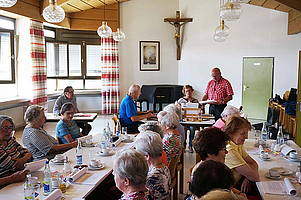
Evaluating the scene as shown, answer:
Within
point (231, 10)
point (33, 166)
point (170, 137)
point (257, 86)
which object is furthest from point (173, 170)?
point (257, 86)

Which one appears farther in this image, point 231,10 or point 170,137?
point 231,10

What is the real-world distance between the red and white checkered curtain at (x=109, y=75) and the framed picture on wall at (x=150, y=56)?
959 millimetres

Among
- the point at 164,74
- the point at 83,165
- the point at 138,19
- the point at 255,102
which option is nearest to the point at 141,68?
the point at 164,74

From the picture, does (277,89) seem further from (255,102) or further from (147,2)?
(147,2)

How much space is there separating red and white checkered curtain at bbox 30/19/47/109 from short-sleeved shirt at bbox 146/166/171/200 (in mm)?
6732

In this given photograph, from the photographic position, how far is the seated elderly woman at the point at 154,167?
247 cm

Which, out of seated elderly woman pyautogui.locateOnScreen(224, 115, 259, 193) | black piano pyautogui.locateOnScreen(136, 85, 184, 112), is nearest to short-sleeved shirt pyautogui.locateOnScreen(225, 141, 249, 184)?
seated elderly woman pyautogui.locateOnScreen(224, 115, 259, 193)

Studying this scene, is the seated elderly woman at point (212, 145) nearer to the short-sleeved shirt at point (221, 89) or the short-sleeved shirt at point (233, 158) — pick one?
the short-sleeved shirt at point (233, 158)

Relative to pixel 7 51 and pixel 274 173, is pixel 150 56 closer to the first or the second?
pixel 7 51

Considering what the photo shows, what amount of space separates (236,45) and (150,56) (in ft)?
9.99

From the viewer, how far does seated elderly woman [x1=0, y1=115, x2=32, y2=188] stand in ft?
8.39

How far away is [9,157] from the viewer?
9.00ft

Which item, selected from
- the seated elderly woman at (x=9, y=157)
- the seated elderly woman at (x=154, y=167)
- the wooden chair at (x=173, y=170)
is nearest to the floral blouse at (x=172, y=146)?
the wooden chair at (x=173, y=170)

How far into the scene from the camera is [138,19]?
10.9m
